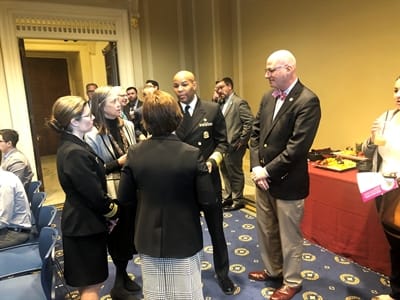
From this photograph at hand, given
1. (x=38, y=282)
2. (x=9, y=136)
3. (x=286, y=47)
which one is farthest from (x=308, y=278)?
(x=286, y=47)

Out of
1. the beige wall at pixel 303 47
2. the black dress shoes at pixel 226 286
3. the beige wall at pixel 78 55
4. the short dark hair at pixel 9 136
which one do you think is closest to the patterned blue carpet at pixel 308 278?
the black dress shoes at pixel 226 286

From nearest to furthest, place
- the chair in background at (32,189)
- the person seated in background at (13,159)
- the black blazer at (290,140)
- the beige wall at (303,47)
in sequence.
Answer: the black blazer at (290,140)
the chair in background at (32,189)
the person seated in background at (13,159)
the beige wall at (303,47)

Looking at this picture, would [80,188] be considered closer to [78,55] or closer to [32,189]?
[32,189]

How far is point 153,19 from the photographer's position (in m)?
5.51

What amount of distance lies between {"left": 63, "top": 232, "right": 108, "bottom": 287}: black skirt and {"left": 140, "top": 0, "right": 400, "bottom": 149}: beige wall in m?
2.96

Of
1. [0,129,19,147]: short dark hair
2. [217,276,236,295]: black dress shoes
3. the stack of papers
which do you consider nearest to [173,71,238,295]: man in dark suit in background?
[217,276,236,295]: black dress shoes

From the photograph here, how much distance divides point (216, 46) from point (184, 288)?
428cm

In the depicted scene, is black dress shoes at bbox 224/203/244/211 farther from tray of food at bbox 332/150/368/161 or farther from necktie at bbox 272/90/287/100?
necktie at bbox 272/90/287/100

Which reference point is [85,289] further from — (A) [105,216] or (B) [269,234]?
(B) [269,234]

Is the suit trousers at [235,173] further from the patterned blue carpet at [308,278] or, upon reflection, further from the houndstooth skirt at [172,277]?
the houndstooth skirt at [172,277]

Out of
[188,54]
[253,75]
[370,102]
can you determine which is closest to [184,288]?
[370,102]

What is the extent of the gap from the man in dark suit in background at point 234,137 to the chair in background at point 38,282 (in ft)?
7.63

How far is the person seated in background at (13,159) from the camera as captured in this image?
300 centimetres

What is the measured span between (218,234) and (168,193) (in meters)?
0.48
